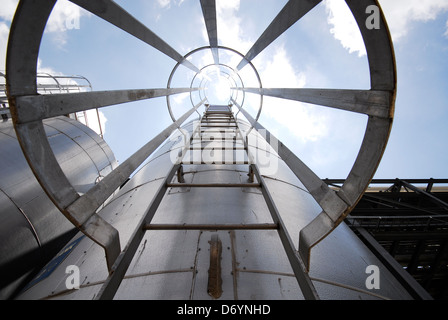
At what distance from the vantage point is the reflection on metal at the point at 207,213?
1226 millimetres

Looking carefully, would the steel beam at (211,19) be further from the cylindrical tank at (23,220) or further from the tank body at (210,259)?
the cylindrical tank at (23,220)

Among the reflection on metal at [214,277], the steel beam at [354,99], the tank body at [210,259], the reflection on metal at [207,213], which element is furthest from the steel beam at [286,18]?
the reflection on metal at [214,277]

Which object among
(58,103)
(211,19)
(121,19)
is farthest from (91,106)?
(211,19)

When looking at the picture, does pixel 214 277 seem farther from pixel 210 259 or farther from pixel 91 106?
pixel 91 106

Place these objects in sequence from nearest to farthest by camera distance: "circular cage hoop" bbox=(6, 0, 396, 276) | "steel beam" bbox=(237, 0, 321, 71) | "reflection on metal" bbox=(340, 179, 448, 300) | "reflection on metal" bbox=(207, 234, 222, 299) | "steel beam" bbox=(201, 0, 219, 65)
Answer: "circular cage hoop" bbox=(6, 0, 396, 276) < "reflection on metal" bbox=(207, 234, 222, 299) < "steel beam" bbox=(237, 0, 321, 71) < "steel beam" bbox=(201, 0, 219, 65) < "reflection on metal" bbox=(340, 179, 448, 300)

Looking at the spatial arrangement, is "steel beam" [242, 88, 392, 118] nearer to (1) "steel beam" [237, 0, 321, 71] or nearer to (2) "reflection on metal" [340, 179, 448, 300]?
(1) "steel beam" [237, 0, 321, 71]

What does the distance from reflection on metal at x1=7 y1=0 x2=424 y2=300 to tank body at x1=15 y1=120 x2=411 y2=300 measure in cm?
1

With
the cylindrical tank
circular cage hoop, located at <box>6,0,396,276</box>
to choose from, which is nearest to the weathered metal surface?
circular cage hoop, located at <box>6,0,396,276</box>

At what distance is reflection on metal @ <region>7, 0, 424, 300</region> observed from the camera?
4.02 ft

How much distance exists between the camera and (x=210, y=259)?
1831mm

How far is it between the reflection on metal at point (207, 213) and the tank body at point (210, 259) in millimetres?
11
